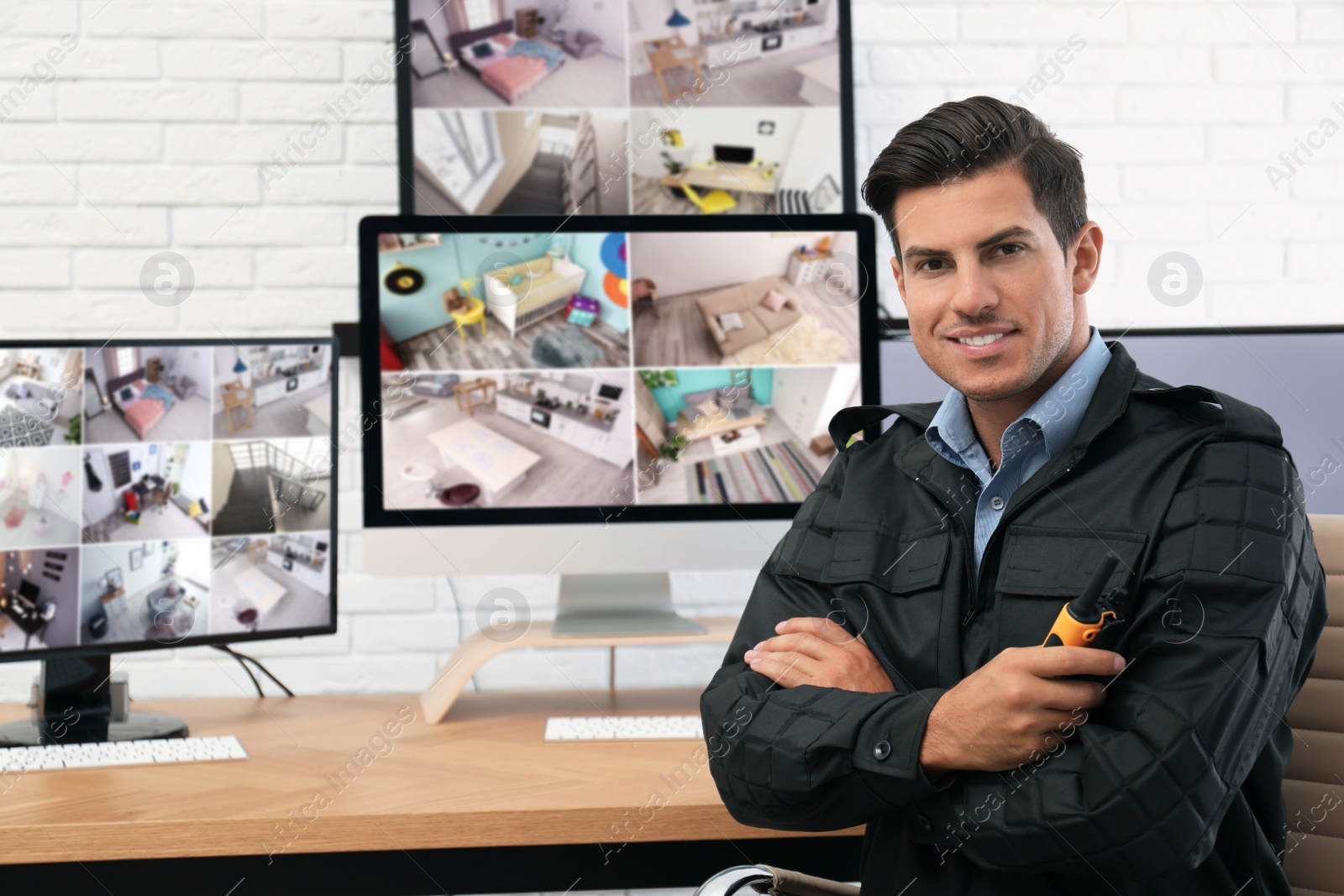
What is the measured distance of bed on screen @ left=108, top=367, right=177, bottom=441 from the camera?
1.32m

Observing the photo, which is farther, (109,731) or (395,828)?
(109,731)

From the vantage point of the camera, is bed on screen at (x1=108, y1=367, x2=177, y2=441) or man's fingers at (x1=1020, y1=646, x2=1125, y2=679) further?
bed on screen at (x1=108, y1=367, x2=177, y2=441)

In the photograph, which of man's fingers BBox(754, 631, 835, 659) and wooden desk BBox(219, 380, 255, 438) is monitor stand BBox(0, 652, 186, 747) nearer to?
wooden desk BBox(219, 380, 255, 438)

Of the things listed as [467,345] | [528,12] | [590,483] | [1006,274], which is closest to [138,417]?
[467,345]

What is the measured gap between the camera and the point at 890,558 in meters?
1.02

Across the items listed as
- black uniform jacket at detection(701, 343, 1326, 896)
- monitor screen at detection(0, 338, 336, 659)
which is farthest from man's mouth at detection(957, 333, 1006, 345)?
monitor screen at detection(0, 338, 336, 659)

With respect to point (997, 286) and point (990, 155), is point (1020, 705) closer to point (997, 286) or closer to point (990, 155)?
point (997, 286)

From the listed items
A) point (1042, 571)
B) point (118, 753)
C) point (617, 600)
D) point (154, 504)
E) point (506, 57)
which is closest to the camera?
point (1042, 571)

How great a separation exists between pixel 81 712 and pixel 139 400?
16.7 inches

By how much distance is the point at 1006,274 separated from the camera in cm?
97

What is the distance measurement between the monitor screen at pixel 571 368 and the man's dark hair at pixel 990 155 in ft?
1.26

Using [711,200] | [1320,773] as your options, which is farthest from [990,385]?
[711,200]

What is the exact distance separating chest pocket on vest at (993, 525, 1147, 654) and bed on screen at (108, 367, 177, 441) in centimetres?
107

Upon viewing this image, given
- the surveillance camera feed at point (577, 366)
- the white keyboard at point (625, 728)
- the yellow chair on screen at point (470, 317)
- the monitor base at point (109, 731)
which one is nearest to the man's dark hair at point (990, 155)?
the surveillance camera feed at point (577, 366)
